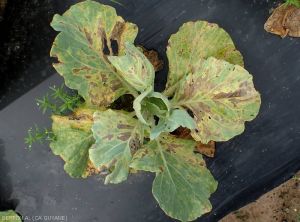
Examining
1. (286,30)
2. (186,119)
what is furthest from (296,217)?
(186,119)

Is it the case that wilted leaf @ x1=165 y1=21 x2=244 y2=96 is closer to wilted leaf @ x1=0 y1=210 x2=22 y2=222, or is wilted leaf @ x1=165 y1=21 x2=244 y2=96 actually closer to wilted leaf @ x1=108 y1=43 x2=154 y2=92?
wilted leaf @ x1=108 y1=43 x2=154 y2=92

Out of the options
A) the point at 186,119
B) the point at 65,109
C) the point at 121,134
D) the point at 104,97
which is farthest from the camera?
the point at 65,109

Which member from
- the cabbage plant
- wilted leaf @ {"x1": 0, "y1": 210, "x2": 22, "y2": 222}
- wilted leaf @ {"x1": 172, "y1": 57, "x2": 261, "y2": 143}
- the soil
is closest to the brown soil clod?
the cabbage plant

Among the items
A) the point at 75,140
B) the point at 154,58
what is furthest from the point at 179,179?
the point at 154,58

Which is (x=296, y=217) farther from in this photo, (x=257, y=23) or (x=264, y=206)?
(x=257, y=23)

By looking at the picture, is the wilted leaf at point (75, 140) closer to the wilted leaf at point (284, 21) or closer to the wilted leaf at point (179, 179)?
the wilted leaf at point (179, 179)

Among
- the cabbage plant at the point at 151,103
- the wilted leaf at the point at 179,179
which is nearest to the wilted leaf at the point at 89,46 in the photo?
the cabbage plant at the point at 151,103
